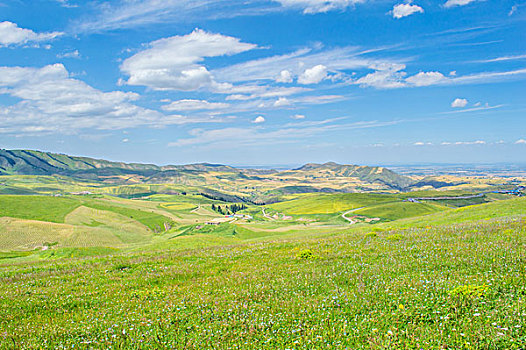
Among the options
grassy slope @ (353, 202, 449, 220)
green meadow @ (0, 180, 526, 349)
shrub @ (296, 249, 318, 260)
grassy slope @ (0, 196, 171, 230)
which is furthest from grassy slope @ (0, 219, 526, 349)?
grassy slope @ (0, 196, 171, 230)

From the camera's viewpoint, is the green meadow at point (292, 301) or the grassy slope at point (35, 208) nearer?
the green meadow at point (292, 301)

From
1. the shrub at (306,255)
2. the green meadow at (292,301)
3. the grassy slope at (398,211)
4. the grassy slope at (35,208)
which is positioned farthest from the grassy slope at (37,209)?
the shrub at (306,255)

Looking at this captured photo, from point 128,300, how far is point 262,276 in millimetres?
5982

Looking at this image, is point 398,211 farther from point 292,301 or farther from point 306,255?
point 292,301

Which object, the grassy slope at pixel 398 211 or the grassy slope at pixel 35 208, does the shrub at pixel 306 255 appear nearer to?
the grassy slope at pixel 398 211

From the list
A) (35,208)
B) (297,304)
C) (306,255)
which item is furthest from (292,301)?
(35,208)

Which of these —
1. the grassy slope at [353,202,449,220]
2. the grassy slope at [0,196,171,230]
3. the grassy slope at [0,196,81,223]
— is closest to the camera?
the grassy slope at [0,196,81,223]

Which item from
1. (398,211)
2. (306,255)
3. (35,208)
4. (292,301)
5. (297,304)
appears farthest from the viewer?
(35,208)

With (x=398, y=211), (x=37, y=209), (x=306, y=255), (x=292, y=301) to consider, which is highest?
(x=292, y=301)

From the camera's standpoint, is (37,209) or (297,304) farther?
(37,209)

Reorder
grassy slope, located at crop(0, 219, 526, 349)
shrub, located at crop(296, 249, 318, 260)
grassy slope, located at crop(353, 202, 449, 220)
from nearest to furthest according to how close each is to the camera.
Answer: grassy slope, located at crop(0, 219, 526, 349), shrub, located at crop(296, 249, 318, 260), grassy slope, located at crop(353, 202, 449, 220)

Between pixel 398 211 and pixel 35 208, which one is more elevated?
pixel 35 208

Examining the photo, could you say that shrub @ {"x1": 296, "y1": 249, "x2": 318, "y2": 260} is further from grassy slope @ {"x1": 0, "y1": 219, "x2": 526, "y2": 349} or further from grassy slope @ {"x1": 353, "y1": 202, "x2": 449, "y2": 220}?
grassy slope @ {"x1": 353, "y1": 202, "x2": 449, "y2": 220}

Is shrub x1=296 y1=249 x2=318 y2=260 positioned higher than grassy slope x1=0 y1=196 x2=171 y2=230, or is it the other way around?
shrub x1=296 y1=249 x2=318 y2=260
